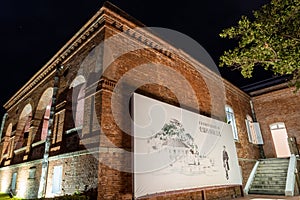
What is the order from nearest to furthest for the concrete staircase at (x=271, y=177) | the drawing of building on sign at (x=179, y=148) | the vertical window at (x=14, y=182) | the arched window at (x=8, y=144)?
1. the drawing of building on sign at (x=179, y=148)
2. the vertical window at (x=14, y=182)
3. the concrete staircase at (x=271, y=177)
4. the arched window at (x=8, y=144)

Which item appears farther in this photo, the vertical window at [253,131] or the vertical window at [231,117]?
the vertical window at [253,131]

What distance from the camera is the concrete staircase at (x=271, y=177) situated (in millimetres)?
10229

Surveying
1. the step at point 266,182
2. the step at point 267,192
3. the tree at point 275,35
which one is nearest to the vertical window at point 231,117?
the step at point 266,182

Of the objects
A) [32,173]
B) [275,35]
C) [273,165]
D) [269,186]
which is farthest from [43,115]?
[273,165]

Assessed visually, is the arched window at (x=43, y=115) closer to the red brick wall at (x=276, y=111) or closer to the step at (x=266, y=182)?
the step at (x=266, y=182)

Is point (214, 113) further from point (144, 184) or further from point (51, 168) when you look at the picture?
point (51, 168)

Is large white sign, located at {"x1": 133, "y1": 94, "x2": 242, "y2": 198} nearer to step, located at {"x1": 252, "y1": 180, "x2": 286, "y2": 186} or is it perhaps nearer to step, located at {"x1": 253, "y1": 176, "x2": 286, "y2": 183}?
step, located at {"x1": 252, "y1": 180, "x2": 286, "y2": 186}

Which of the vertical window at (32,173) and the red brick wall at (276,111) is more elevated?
the red brick wall at (276,111)

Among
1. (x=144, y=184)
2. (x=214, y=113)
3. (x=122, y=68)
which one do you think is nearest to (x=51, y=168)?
(x=144, y=184)

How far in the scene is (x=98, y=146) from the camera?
5250 mm

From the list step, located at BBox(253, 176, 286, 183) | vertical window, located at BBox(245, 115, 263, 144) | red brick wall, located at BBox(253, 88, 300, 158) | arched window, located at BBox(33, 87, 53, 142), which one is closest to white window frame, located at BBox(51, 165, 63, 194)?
arched window, located at BBox(33, 87, 53, 142)

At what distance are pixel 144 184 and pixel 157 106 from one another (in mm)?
2538

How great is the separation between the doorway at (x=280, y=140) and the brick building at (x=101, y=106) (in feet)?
6.03

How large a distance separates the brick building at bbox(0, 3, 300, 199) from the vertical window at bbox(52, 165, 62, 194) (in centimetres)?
3
